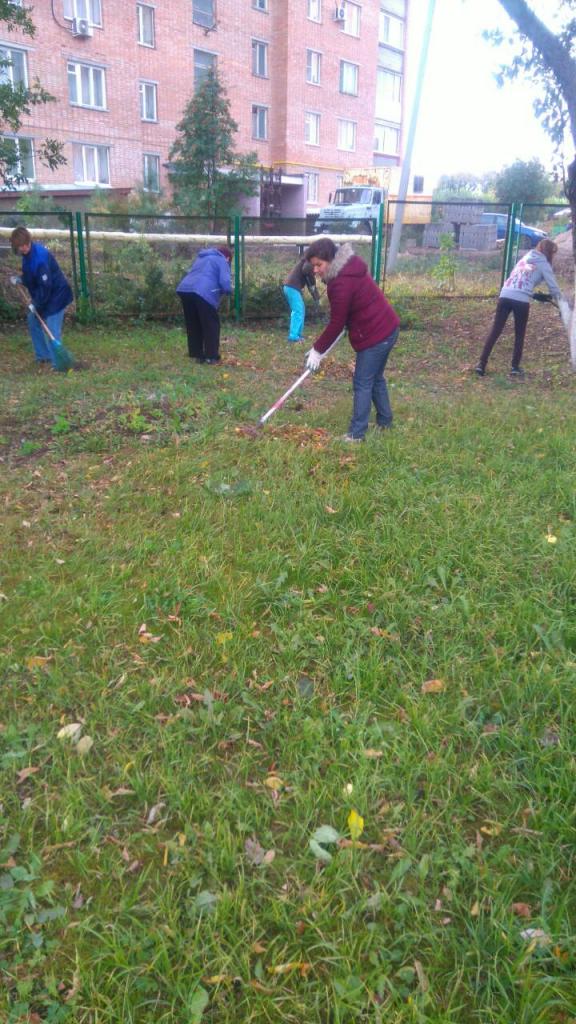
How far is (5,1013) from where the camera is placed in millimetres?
1935

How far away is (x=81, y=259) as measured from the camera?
11.8 m

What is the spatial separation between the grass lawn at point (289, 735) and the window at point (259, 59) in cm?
3366

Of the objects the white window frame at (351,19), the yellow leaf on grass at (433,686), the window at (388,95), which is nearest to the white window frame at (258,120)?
the white window frame at (351,19)

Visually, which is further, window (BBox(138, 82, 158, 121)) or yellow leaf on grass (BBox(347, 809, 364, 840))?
window (BBox(138, 82, 158, 121))

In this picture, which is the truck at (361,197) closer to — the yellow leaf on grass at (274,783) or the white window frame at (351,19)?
the white window frame at (351,19)

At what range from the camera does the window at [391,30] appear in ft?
139

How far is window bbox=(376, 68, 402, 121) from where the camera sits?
43406 millimetres

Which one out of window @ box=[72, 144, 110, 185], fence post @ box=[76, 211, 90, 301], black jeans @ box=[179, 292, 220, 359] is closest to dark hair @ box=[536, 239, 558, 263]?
black jeans @ box=[179, 292, 220, 359]

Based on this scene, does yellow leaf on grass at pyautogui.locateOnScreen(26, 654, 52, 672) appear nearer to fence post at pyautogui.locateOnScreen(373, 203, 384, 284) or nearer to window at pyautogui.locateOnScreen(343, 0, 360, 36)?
fence post at pyautogui.locateOnScreen(373, 203, 384, 284)

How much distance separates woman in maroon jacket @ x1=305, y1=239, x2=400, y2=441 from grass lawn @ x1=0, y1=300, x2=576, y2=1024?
0.43 meters

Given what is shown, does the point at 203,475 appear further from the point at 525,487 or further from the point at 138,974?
the point at 138,974

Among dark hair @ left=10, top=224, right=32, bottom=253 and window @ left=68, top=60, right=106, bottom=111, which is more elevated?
window @ left=68, top=60, right=106, bottom=111

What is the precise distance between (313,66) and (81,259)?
29665 millimetres

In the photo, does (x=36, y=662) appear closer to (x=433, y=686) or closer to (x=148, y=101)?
(x=433, y=686)
